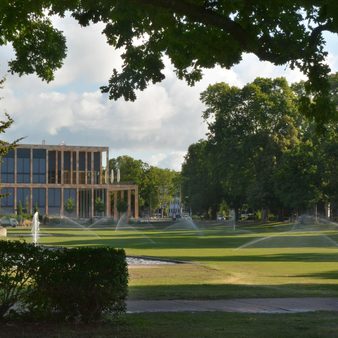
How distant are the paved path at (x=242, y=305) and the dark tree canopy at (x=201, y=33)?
13.2ft

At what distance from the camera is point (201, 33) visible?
10742mm

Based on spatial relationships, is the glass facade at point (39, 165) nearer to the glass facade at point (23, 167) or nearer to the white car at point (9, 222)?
the glass facade at point (23, 167)

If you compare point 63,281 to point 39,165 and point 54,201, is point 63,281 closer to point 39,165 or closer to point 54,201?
point 39,165

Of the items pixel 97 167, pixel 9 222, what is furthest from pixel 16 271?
pixel 97 167

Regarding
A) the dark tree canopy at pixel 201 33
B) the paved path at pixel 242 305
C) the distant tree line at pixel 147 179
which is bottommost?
the paved path at pixel 242 305

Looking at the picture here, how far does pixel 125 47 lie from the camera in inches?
474

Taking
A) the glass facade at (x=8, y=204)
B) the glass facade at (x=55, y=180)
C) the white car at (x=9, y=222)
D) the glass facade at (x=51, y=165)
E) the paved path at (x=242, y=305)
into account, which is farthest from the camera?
the glass facade at (x=51, y=165)

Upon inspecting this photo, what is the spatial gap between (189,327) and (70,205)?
402 feet

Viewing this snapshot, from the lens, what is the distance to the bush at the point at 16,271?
10156mm

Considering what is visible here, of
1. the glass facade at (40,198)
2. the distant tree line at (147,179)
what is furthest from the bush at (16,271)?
the distant tree line at (147,179)

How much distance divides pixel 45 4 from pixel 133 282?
32.8 ft

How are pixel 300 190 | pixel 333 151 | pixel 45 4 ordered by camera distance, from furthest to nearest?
pixel 300 190
pixel 333 151
pixel 45 4

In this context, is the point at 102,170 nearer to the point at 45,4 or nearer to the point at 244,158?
the point at 244,158

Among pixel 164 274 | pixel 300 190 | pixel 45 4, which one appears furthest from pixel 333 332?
pixel 300 190
